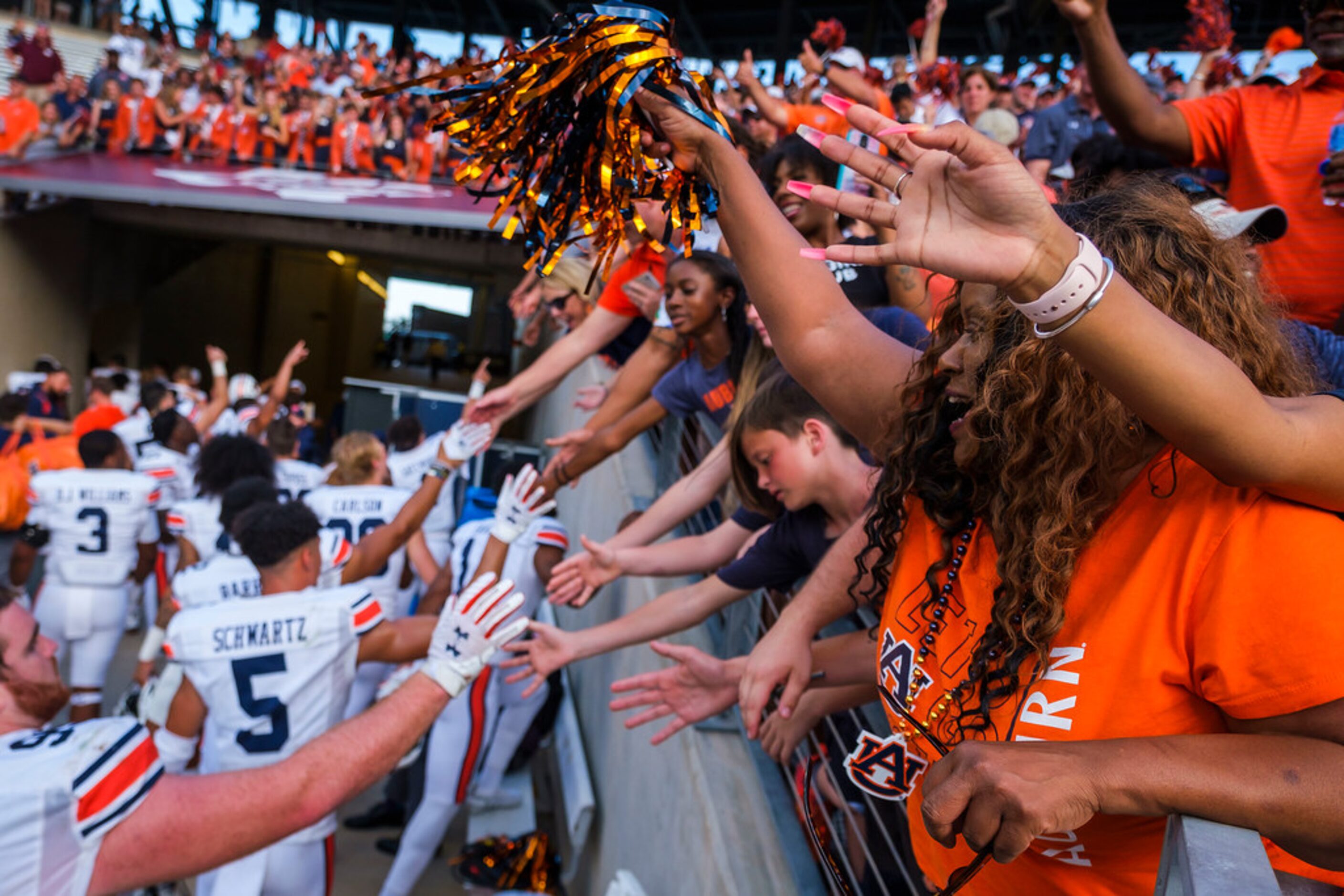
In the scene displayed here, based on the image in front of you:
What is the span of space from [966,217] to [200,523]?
5.65 meters

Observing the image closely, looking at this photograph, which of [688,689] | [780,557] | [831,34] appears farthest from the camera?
[831,34]

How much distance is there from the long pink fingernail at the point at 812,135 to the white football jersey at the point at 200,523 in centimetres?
527

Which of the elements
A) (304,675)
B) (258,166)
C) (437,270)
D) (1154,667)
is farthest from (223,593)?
(437,270)

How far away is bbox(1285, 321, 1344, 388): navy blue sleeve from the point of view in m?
1.61

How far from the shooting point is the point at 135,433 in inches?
348

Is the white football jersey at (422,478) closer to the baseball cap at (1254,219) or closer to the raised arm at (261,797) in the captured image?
the raised arm at (261,797)

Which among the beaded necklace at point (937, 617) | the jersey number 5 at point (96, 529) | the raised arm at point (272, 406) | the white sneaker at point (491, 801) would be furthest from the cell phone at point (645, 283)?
the raised arm at point (272, 406)

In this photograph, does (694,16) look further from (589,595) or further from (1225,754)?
(1225,754)

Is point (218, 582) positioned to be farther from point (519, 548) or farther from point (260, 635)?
point (519, 548)

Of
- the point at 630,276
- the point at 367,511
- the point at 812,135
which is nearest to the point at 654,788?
the point at 630,276

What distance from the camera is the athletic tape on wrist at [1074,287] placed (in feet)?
3.09

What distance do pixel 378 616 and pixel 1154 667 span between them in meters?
2.99

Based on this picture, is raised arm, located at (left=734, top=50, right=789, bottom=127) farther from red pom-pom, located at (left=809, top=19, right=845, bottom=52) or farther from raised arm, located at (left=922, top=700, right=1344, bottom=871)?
raised arm, located at (left=922, top=700, right=1344, bottom=871)

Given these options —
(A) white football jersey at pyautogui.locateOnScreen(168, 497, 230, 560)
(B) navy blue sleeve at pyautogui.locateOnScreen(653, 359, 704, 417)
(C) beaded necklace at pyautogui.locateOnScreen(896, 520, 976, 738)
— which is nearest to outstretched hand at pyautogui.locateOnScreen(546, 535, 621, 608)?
(B) navy blue sleeve at pyautogui.locateOnScreen(653, 359, 704, 417)
